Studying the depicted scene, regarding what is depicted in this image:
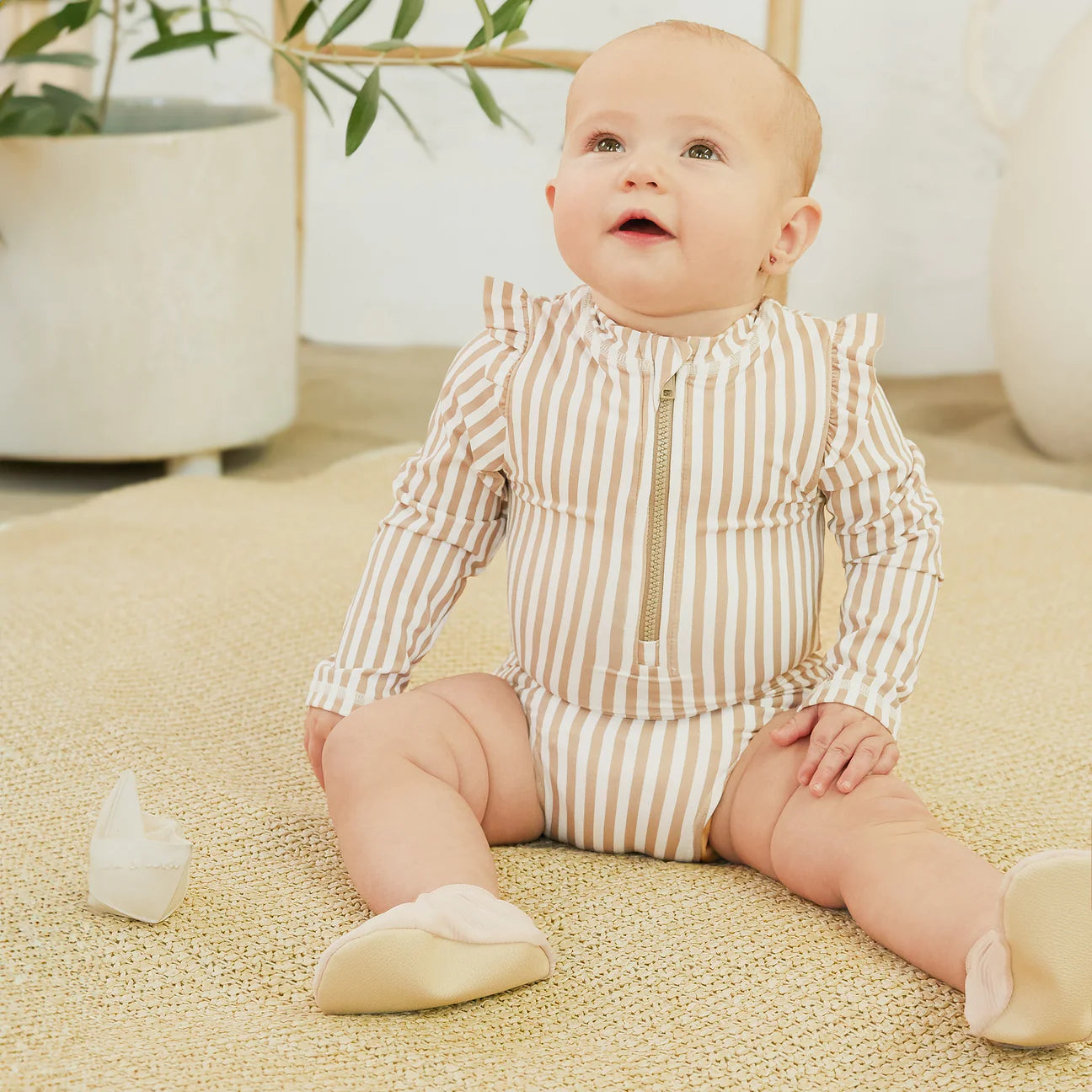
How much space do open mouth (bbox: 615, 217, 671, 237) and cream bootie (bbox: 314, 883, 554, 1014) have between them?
31 centimetres

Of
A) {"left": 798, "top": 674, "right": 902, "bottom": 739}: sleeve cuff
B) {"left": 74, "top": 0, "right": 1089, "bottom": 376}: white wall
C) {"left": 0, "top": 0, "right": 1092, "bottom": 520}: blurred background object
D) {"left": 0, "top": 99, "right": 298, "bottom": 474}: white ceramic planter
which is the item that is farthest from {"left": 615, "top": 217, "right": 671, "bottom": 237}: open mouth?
{"left": 74, "top": 0, "right": 1089, "bottom": 376}: white wall

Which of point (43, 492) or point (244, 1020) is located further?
point (43, 492)

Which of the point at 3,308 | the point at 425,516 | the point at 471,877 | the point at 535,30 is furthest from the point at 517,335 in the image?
the point at 535,30

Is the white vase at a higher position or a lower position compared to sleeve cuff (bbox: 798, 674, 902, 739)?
higher

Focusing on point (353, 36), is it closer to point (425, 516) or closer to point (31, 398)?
point (31, 398)

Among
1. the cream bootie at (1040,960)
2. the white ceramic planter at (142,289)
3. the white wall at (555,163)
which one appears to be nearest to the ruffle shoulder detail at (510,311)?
the cream bootie at (1040,960)

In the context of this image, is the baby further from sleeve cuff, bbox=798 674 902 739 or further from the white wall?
the white wall

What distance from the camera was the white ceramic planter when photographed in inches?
58.4

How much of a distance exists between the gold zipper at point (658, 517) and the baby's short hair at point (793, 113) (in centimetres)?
12

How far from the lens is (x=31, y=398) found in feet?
5.06

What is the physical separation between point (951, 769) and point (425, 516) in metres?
0.36

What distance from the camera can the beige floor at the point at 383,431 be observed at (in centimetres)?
168

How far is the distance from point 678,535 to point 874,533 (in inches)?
4.5

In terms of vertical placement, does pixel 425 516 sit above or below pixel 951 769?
above
